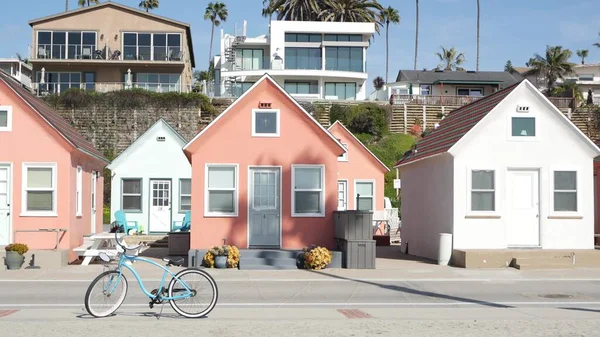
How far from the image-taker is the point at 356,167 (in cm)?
4034

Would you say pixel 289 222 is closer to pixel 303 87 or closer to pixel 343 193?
pixel 343 193

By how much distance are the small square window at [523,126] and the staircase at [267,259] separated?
7.52m

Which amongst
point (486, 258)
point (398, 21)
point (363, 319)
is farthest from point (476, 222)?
point (398, 21)

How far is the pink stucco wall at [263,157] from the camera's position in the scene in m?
22.8

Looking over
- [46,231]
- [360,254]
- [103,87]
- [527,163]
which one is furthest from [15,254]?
[103,87]

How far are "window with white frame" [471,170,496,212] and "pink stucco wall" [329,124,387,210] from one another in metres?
17.4

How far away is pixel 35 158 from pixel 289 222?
794 cm

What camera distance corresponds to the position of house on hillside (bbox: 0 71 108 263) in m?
22.8

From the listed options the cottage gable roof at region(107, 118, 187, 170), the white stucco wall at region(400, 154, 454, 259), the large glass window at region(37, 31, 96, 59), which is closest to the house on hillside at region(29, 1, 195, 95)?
the large glass window at region(37, 31, 96, 59)

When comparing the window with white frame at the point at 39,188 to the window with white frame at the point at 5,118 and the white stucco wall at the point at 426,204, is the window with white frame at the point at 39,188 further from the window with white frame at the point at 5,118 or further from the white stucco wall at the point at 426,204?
the white stucco wall at the point at 426,204

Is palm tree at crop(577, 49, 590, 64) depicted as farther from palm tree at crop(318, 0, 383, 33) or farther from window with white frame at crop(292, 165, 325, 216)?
window with white frame at crop(292, 165, 325, 216)

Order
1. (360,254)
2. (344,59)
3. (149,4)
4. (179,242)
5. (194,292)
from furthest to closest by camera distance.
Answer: (149,4), (344,59), (179,242), (360,254), (194,292)

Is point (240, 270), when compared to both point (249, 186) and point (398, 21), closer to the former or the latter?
point (249, 186)

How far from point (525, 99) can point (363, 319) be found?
13.1 metres
